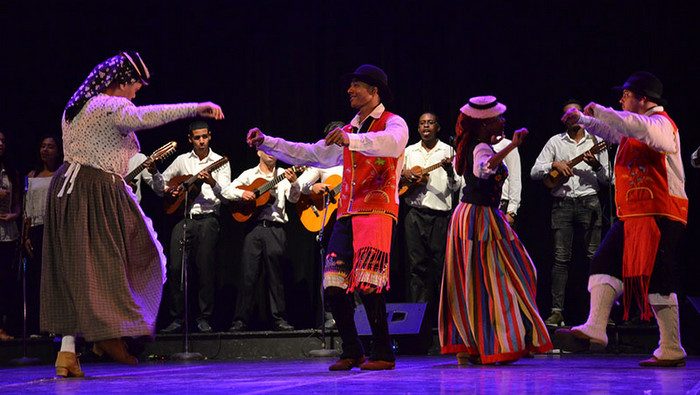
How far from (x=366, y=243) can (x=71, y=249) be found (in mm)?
1515

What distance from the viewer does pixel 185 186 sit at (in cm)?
830

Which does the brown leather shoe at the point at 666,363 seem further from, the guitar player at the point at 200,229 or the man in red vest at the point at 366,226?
the guitar player at the point at 200,229

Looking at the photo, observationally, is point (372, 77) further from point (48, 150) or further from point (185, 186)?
point (48, 150)

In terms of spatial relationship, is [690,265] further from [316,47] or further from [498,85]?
[316,47]

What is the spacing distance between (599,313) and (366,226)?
137cm

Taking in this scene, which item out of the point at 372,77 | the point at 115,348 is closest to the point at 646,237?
the point at 372,77

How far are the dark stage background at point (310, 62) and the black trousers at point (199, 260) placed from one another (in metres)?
1.00

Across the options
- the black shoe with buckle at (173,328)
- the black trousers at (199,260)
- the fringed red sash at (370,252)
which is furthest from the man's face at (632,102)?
the black shoe with buckle at (173,328)

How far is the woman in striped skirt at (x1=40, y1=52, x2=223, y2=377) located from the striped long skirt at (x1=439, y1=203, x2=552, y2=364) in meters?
1.75

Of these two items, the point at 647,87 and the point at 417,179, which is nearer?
the point at 647,87

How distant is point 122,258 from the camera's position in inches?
182

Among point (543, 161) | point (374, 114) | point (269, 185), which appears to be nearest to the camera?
point (374, 114)

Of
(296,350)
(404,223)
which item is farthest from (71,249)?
(404,223)

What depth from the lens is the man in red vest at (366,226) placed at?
4.83 metres
